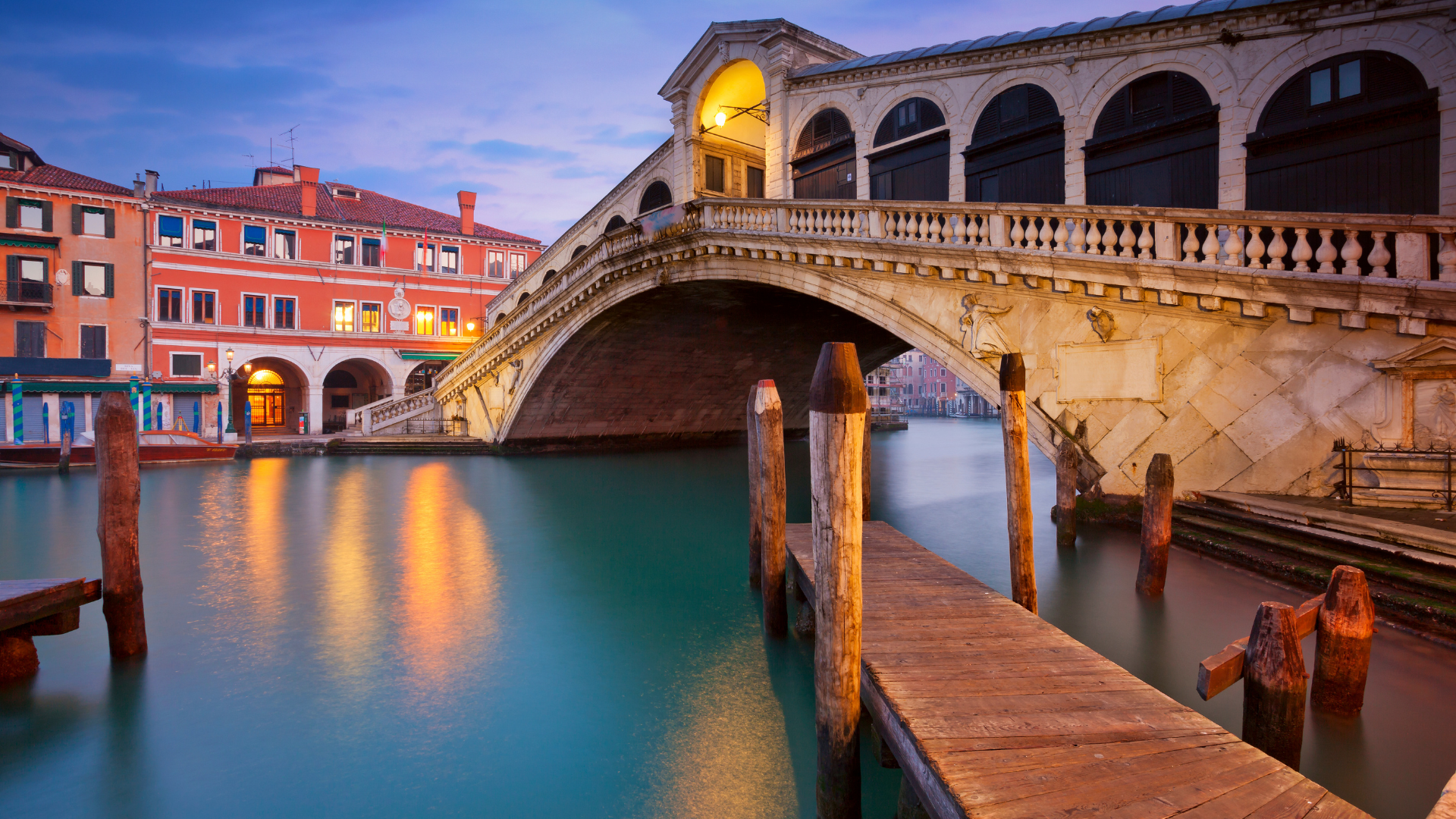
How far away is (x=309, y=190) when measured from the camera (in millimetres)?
21109

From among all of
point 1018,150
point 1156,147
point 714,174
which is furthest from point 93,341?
→ point 1156,147

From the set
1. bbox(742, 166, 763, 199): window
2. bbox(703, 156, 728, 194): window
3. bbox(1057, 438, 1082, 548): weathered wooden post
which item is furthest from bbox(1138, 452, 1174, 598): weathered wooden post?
bbox(742, 166, 763, 199): window

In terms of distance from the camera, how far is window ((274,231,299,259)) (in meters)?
20.3

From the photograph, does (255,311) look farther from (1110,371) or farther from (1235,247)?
(1235,247)

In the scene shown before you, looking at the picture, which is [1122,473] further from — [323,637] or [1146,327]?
[323,637]

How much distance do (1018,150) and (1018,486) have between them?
6.84 m

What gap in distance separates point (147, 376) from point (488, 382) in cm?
898

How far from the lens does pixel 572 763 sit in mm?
3428

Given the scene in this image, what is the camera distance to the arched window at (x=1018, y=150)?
9.29 meters

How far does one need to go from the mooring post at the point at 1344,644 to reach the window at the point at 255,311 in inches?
913

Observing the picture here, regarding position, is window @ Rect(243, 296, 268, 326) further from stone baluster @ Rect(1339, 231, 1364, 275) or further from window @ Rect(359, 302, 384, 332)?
stone baluster @ Rect(1339, 231, 1364, 275)

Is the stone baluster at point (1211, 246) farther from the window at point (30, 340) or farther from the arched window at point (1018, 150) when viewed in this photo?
the window at point (30, 340)

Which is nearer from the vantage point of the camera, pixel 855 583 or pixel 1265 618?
pixel 1265 618

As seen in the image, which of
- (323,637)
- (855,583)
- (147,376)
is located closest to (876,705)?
(855,583)
